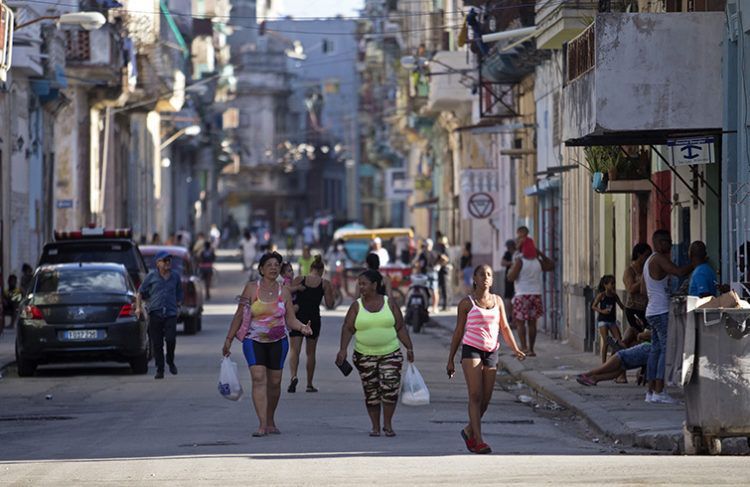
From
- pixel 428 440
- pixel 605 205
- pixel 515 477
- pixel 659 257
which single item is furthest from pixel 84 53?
pixel 515 477

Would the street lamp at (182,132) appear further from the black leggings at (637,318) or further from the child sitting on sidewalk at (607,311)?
the black leggings at (637,318)

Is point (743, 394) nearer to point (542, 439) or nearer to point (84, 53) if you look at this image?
point (542, 439)

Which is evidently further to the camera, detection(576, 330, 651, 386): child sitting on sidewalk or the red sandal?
detection(576, 330, 651, 386): child sitting on sidewalk

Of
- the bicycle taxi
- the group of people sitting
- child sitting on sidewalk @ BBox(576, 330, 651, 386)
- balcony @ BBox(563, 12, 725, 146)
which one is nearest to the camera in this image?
the group of people sitting

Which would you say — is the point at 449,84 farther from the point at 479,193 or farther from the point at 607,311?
the point at 607,311

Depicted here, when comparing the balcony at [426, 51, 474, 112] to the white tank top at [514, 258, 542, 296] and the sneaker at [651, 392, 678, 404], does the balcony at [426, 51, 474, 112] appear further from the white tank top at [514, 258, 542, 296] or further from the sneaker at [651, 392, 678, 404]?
the sneaker at [651, 392, 678, 404]

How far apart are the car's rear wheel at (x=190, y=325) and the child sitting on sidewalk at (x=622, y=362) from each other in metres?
14.8

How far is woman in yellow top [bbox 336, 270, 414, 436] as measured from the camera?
16.5 meters

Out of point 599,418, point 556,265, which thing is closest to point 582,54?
point 599,418

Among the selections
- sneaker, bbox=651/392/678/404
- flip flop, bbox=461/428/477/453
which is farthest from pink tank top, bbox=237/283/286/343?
sneaker, bbox=651/392/678/404

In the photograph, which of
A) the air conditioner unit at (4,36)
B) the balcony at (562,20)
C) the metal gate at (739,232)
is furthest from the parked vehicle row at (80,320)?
the metal gate at (739,232)

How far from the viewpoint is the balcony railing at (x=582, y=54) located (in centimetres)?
2098

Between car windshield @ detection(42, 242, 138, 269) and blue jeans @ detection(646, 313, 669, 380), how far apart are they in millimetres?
12383

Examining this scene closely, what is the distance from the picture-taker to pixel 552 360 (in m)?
26.9
